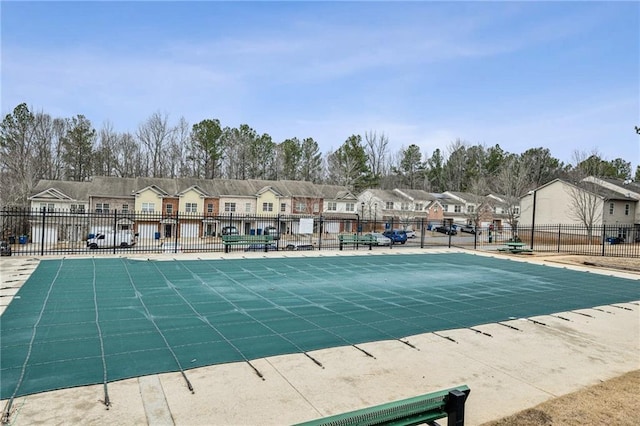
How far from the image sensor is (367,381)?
5.39 meters

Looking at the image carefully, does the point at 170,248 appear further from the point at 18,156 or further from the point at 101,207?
the point at 18,156

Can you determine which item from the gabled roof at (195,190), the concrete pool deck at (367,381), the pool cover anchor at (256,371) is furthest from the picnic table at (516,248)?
the gabled roof at (195,190)

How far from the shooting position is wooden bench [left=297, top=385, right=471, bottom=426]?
10.1 ft

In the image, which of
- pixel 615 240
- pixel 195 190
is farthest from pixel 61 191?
pixel 615 240

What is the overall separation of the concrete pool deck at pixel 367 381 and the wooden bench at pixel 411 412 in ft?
3.82

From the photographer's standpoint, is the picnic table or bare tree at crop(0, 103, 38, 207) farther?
bare tree at crop(0, 103, 38, 207)

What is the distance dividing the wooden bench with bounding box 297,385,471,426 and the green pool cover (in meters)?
3.19

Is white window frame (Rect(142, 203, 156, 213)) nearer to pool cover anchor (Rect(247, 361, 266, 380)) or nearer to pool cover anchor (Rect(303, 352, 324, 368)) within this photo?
pool cover anchor (Rect(303, 352, 324, 368))

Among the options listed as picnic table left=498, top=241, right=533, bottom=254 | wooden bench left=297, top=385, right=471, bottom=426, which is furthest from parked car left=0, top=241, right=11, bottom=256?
picnic table left=498, top=241, right=533, bottom=254

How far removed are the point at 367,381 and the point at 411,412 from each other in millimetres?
2116

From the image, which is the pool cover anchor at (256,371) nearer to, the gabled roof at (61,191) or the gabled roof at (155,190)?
the gabled roof at (155,190)

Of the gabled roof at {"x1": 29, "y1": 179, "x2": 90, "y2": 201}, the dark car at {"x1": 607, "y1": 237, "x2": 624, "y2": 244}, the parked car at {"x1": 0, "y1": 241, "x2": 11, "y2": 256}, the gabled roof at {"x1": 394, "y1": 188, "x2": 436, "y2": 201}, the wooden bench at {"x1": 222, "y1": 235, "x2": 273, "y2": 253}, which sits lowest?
the dark car at {"x1": 607, "y1": 237, "x2": 624, "y2": 244}

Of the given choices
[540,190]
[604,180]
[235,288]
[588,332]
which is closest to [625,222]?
[604,180]

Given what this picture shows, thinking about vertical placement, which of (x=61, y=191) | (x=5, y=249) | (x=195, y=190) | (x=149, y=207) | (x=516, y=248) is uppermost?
(x=195, y=190)
